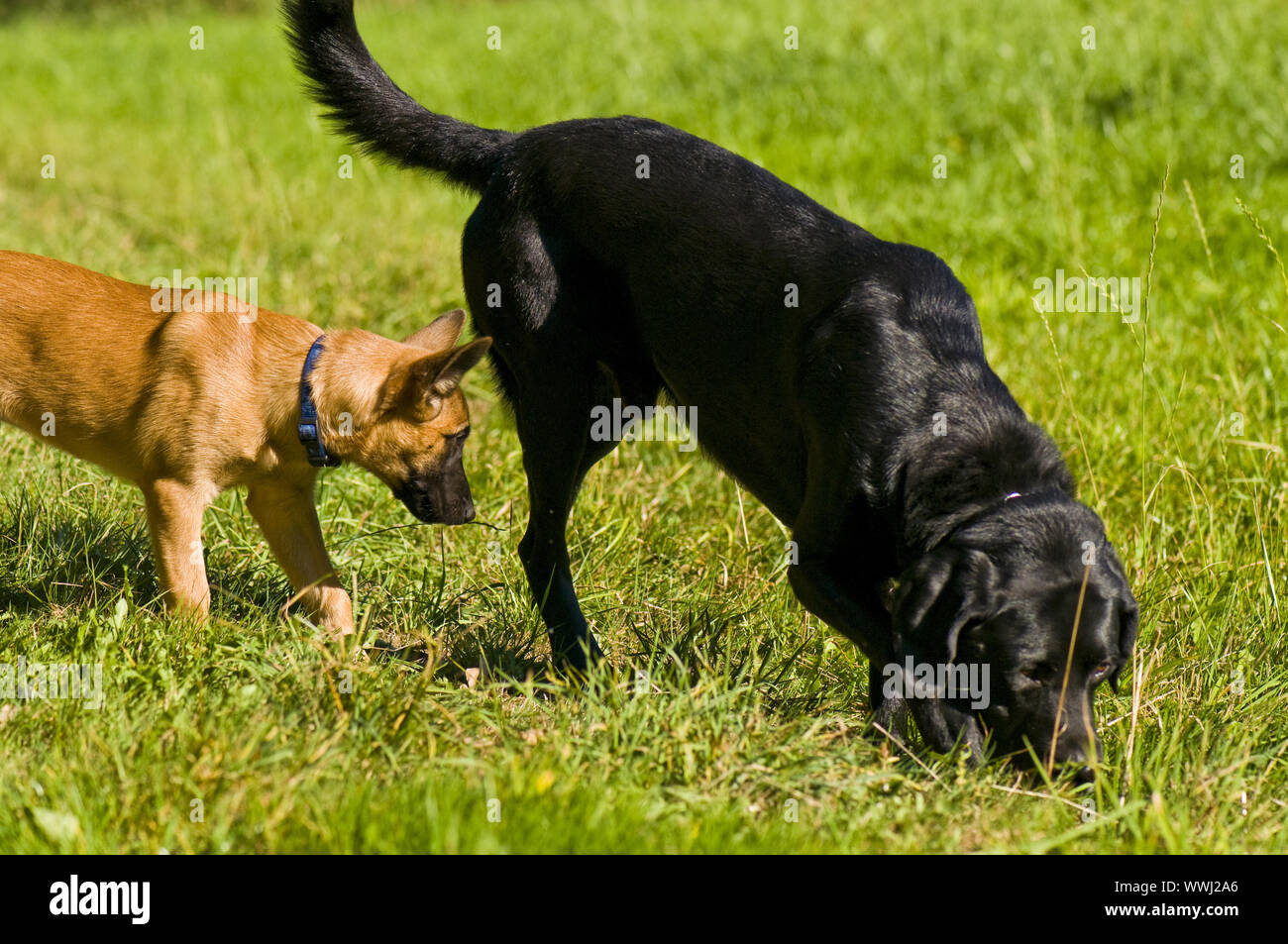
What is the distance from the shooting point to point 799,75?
417 inches

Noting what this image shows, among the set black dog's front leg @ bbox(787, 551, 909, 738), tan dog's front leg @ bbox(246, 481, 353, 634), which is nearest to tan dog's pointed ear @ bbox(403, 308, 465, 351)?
tan dog's front leg @ bbox(246, 481, 353, 634)

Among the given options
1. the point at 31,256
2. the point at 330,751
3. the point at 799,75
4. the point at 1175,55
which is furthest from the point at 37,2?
the point at 330,751

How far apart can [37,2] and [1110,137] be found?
27.7 metres

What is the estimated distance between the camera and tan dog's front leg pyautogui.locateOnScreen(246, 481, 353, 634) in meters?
3.95

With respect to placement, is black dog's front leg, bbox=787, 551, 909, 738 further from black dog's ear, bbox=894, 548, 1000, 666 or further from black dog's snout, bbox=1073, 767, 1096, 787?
black dog's snout, bbox=1073, 767, 1096, 787

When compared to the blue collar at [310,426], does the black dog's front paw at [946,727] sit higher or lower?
lower

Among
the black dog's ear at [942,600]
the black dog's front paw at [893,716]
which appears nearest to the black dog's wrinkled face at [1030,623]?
the black dog's ear at [942,600]

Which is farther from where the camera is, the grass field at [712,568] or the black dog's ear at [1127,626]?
the black dog's ear at [1127,626]

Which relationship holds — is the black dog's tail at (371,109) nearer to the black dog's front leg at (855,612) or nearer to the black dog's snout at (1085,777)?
the black dog's front leg at (855,612)

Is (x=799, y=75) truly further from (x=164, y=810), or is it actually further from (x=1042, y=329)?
(x=164, y=810)

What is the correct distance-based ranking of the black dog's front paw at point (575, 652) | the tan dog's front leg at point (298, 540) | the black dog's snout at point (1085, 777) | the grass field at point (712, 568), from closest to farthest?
the grass field at point (712, 568) < the black dog's snout at point (1085, 777) < the black dog's front paw at point (575, 652) < the tan dog's front leg at point (298, 540)

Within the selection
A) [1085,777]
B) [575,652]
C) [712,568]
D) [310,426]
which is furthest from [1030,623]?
[310,426]

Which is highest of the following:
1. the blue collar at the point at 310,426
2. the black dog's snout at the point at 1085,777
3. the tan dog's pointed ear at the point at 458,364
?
the tan dog's pointed ear at the point at 458,364

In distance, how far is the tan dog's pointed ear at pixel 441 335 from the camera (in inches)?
164
